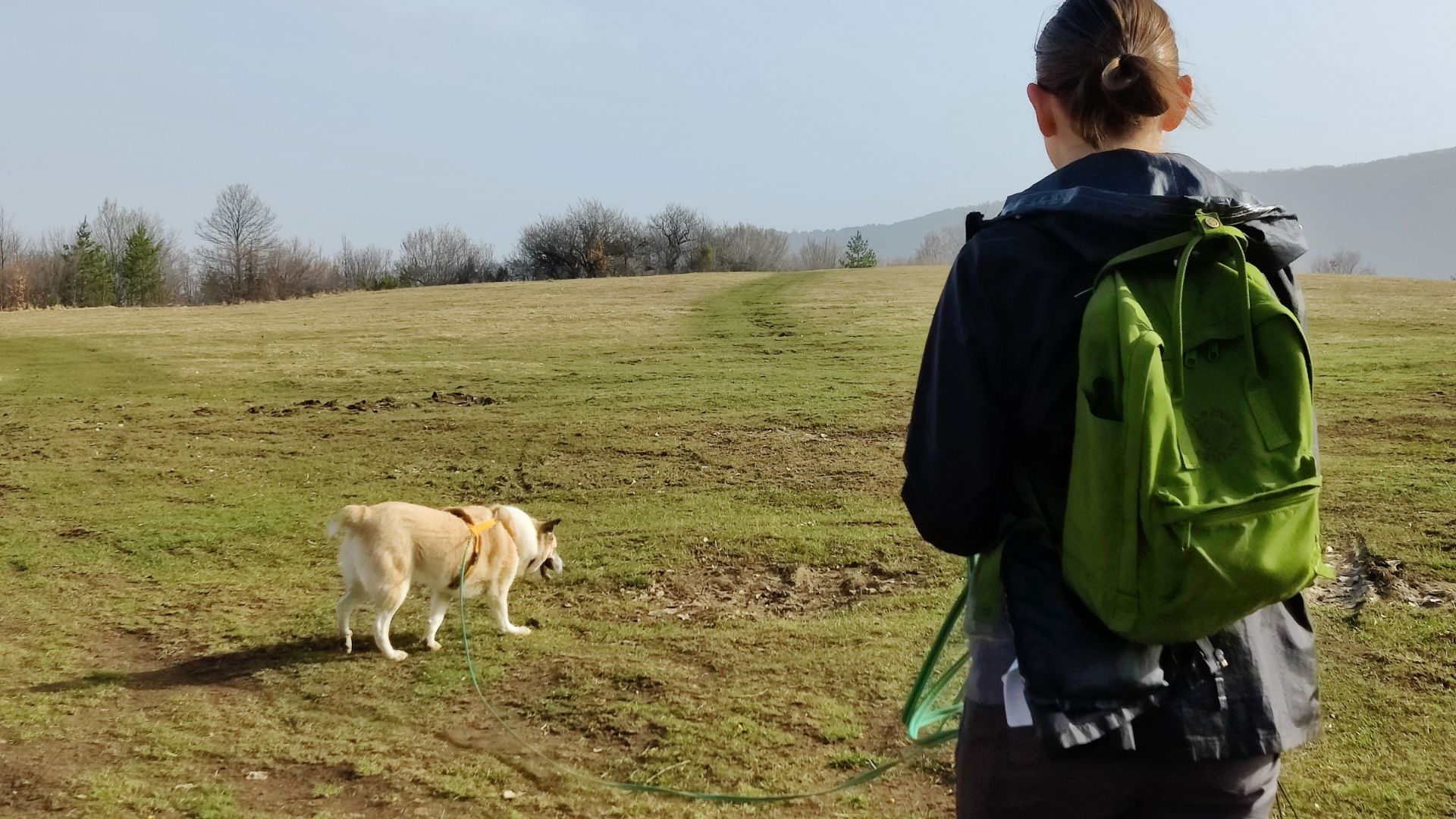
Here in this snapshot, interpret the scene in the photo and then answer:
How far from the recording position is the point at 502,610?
696 centimetres

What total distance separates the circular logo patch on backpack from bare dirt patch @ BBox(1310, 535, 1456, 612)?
5.39 meters

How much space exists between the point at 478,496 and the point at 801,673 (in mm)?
6543

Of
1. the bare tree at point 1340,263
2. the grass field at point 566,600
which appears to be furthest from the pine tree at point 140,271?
the bare tree at point 1340,263

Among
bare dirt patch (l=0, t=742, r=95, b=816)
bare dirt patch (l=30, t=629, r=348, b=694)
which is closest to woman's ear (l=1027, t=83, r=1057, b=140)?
bare dirt patch (l=0, t=742, r=95, b=816)

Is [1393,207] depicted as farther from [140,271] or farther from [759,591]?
[759,591]

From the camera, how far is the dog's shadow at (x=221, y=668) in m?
5.98

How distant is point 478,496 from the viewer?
456 inches

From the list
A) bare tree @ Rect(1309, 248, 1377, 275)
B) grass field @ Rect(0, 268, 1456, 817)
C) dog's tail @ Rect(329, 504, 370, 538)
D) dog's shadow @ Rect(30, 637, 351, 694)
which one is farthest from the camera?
bare tree @ Rect(1309, 248, 1377, 275)

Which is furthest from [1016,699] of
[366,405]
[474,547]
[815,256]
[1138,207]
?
[815,256]

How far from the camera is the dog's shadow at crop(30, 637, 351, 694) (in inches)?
236

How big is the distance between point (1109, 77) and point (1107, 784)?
1249mm

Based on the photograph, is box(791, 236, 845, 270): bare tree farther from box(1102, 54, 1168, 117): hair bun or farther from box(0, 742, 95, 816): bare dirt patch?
box(1102, 54, 1168, 117): hair bun

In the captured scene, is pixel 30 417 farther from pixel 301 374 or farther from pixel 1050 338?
pixel 1050 338

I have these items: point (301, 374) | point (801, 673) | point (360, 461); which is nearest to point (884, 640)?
point (801, 673)
